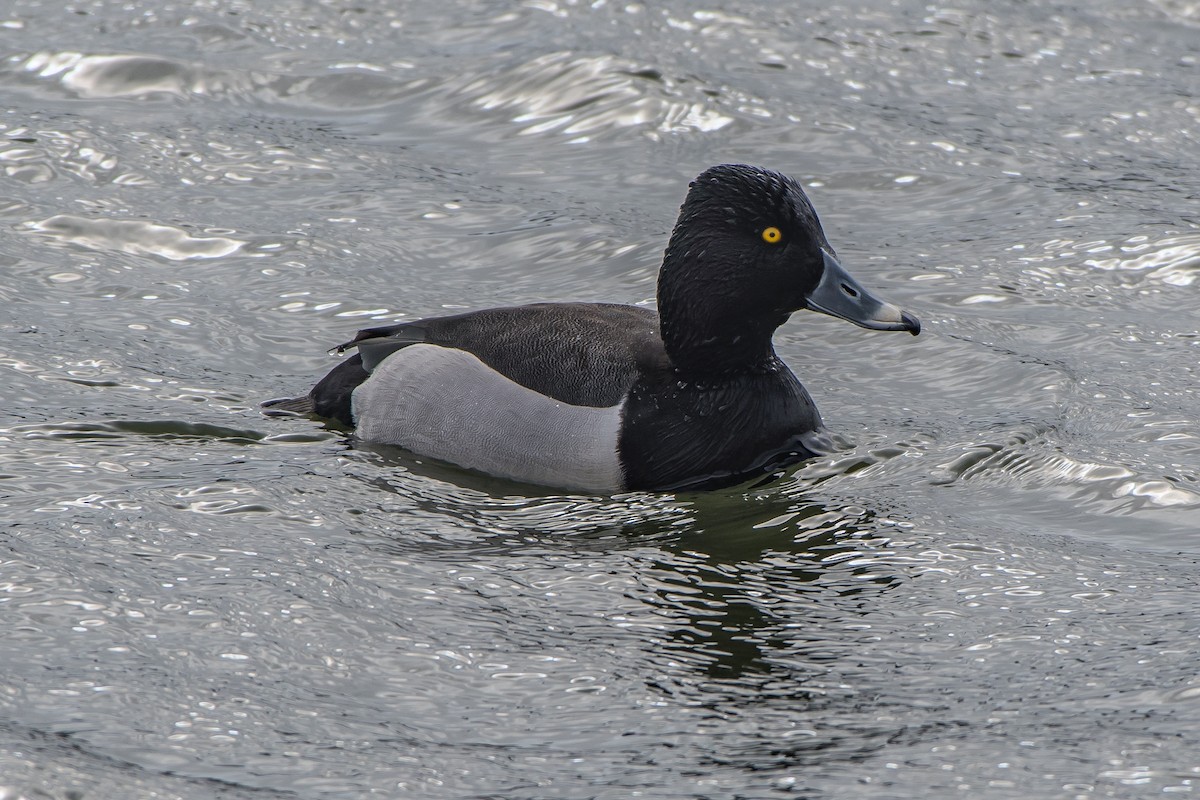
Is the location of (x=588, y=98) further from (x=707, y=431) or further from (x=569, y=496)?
(x=569, y=496)

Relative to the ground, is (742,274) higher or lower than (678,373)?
higher

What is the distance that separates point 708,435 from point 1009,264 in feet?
9.76

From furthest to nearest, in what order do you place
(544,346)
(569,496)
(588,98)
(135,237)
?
(588,98) → (135,237) → (544,346) → (569,496)

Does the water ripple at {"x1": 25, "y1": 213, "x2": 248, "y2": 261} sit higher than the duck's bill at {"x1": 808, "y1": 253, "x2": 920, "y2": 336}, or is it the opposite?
the duck's bill at {"x1": 808, "y1": 253, "x2": 920, "y2": 336}

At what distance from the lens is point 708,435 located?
21.3 feet

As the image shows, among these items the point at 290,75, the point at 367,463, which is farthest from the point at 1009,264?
the point at 290,75

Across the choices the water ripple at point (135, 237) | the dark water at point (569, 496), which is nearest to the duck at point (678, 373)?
the dark water at point (569, 496)

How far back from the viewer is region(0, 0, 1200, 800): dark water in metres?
4.78

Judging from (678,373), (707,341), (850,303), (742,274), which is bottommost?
(678,373)

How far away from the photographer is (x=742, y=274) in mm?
6562

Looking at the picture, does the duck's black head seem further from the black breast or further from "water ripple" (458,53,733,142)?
"water ripple" (458,53,733,142)

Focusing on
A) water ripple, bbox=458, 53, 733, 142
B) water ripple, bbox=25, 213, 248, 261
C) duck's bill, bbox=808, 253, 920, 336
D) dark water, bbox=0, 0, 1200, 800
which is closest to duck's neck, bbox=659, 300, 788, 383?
duck's bill, bbox=808, 253, 920, 336

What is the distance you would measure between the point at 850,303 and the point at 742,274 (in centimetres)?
44

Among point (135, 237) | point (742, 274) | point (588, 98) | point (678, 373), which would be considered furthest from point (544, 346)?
point (588, 98)
